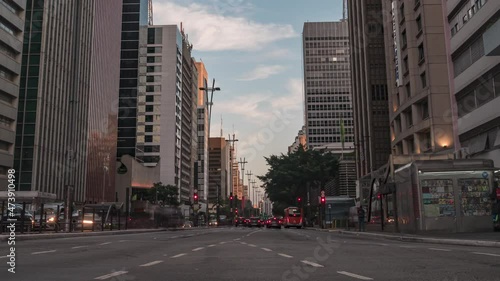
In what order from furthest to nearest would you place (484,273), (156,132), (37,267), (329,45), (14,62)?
1. (329,45)
2. (156,132)
3. (14,62)
4. (37,267)
5. (484,273)

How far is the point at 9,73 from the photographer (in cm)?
6388

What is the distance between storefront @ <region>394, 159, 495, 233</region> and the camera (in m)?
24.6

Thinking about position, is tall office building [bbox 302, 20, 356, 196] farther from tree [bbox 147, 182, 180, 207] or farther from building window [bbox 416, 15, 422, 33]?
building window [bbox 416, 15, 422, 33]

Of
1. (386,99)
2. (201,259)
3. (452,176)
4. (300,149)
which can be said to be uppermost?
(386,99)

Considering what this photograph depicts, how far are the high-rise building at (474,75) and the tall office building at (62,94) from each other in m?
40.5

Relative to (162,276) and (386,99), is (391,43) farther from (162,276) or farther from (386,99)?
(162,276)

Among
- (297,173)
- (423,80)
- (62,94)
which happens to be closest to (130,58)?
(62,94)

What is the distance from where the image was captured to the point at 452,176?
25.0 m

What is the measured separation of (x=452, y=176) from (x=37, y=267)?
841 inches

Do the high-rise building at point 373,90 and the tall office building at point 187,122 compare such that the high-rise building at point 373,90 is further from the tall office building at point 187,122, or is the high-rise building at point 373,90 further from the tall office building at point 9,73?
the tall office building at point 187,122

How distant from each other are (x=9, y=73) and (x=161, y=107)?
68.1 m

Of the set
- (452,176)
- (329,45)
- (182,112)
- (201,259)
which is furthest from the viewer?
(329,45)

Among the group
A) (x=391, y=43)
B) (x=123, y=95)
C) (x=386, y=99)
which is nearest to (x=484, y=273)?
(x=391, y=43)

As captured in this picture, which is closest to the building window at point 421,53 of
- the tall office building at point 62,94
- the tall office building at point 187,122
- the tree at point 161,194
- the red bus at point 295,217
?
the red bus at point 295,217
